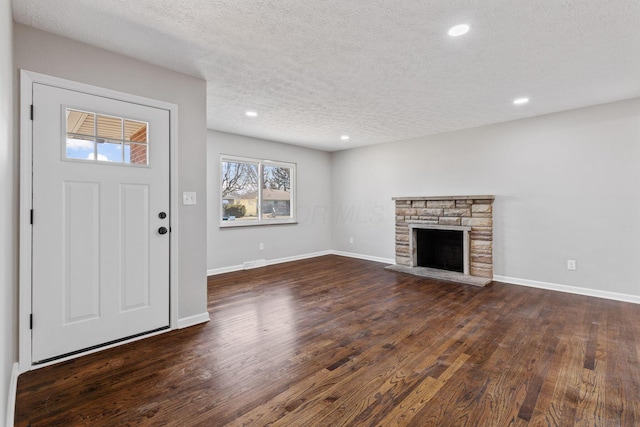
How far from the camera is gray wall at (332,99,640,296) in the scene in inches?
141

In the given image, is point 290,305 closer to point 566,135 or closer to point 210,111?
point 210,111

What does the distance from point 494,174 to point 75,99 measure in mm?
5130

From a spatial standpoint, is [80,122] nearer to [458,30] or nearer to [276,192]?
[458,30]

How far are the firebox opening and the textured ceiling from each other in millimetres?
2177

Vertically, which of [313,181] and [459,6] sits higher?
[459,6]

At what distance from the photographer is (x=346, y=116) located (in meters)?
4.19

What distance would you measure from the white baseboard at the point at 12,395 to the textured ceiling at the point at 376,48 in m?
2.35

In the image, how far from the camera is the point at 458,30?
7.00 ft

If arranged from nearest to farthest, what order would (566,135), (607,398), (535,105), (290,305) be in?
(607,398), (290,305), (535,105), (566,135)

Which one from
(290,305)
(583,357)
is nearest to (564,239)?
(583,357)

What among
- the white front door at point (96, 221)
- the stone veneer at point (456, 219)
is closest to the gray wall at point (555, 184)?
the stone veneer at point (456, 219)

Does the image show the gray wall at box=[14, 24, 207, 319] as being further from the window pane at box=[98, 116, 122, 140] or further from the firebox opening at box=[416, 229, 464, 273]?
the firebox opening at box=[416, 229, 464, 273]

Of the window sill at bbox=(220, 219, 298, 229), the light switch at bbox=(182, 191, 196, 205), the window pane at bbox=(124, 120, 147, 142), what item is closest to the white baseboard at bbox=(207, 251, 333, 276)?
the window sill at bbox=(220, 219, 298, 229)

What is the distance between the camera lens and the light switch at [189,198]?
2854 millimetres
